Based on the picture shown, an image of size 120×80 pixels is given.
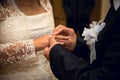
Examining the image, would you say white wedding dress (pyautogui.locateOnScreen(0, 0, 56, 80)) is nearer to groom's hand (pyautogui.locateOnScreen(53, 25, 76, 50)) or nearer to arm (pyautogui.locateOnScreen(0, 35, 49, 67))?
arm (pyautogui.locateOnScreen(0, 35, 49, 67))

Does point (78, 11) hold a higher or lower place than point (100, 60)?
lower

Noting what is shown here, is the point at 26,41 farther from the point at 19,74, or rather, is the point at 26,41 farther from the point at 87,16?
the point at 87,16

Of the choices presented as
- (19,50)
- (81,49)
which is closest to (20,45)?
(19,50)

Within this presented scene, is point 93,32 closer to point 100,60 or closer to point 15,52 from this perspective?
point 100,60

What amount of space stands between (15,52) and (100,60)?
0.43m

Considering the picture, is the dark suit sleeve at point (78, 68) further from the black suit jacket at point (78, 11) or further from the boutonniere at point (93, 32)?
the black suit jacket at point (78, 11)

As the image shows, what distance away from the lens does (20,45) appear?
4.21ft

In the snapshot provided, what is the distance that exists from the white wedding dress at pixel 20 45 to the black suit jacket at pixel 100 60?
220mm

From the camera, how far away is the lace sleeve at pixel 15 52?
4.15 ft

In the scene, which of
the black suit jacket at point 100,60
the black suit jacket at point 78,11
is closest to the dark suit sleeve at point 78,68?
the black suit jacket at point 100,60

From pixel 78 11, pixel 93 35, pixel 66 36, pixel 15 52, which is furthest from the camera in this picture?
pixel 78 11

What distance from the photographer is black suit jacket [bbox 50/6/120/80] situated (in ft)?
3.05

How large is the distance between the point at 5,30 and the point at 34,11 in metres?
0.22

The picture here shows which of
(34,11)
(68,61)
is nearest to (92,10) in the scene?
(34,11)
